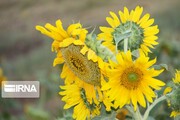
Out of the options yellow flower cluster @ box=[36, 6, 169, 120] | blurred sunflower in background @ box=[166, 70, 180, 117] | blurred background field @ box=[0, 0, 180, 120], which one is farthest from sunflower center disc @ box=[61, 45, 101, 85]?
blurred background field @ box=[0, 0, 180, 120]

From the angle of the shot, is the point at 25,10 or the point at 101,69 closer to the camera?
the point at 101,69

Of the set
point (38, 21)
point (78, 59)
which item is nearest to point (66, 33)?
point (78, 59)

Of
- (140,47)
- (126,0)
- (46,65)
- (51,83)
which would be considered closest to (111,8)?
(126,0)

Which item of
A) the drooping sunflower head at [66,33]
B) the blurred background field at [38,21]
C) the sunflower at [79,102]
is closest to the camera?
the drooping sunflower head at [66,33]

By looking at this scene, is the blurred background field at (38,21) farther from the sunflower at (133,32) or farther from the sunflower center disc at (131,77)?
the sunflower center disc at (131,77)

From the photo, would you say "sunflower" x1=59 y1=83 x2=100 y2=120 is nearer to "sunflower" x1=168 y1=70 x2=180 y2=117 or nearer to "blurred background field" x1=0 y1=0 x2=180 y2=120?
"sunflower" x1=168 y1=70 x2=180 y2=117

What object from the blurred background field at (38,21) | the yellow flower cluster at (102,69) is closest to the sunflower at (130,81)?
Answer: the yellow flower cluster at (102,69)

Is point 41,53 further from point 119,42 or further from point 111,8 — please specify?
point 119,42
